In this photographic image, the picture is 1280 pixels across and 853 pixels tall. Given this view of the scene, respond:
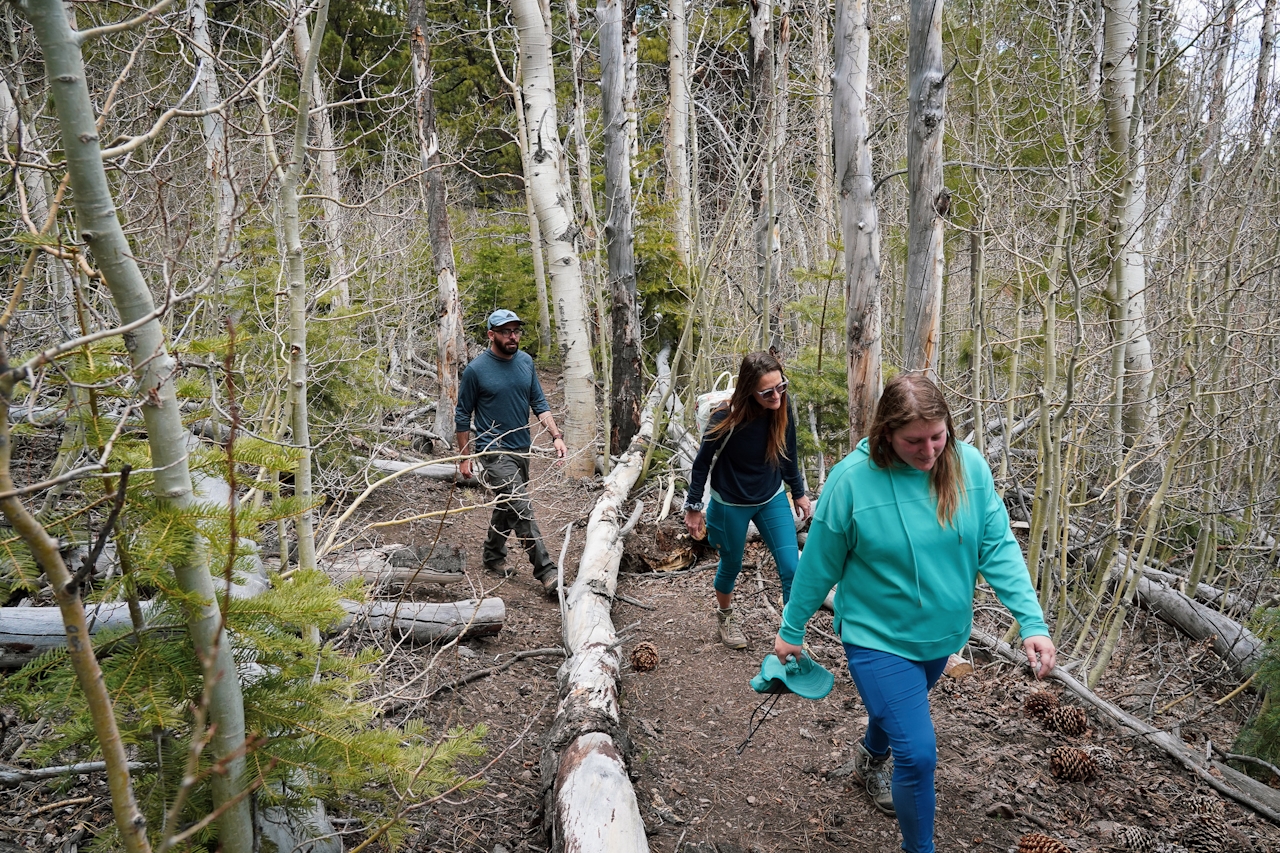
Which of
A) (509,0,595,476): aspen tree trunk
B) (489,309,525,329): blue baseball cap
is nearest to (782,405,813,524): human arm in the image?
(489,309,525,329): blue baseball cap

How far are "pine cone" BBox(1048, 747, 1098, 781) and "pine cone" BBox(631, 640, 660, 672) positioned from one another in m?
2.32

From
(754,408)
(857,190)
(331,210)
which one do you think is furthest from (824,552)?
(331,210)

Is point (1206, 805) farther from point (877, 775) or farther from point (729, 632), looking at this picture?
point (729, 632)

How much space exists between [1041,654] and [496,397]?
4.38 metres

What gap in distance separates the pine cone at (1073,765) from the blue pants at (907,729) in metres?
1.38

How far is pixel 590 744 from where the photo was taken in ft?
11.7

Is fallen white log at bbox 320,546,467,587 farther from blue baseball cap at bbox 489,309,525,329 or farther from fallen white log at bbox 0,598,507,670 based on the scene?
blue baseball cap at bbox 489,309,525,329

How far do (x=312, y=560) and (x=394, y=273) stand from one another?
30.0ft

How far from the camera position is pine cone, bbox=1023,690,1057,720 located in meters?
4.32

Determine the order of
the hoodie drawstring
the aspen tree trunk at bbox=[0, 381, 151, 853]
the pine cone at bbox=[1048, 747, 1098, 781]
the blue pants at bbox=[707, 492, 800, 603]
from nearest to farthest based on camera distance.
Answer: the aspen tree trunk at bbox=[0, 381, 151, 853], the hoodie drawstring, the pine cone at bbox=[1048, 747, 1098, 781], the blue pants at bbox=[707, 492, 800, 603]

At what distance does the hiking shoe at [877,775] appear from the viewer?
360cm

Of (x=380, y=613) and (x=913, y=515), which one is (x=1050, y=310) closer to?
(x=913, y=515)

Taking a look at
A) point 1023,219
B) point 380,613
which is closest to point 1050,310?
point 1023,219

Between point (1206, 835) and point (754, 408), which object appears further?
point (754, 408)
